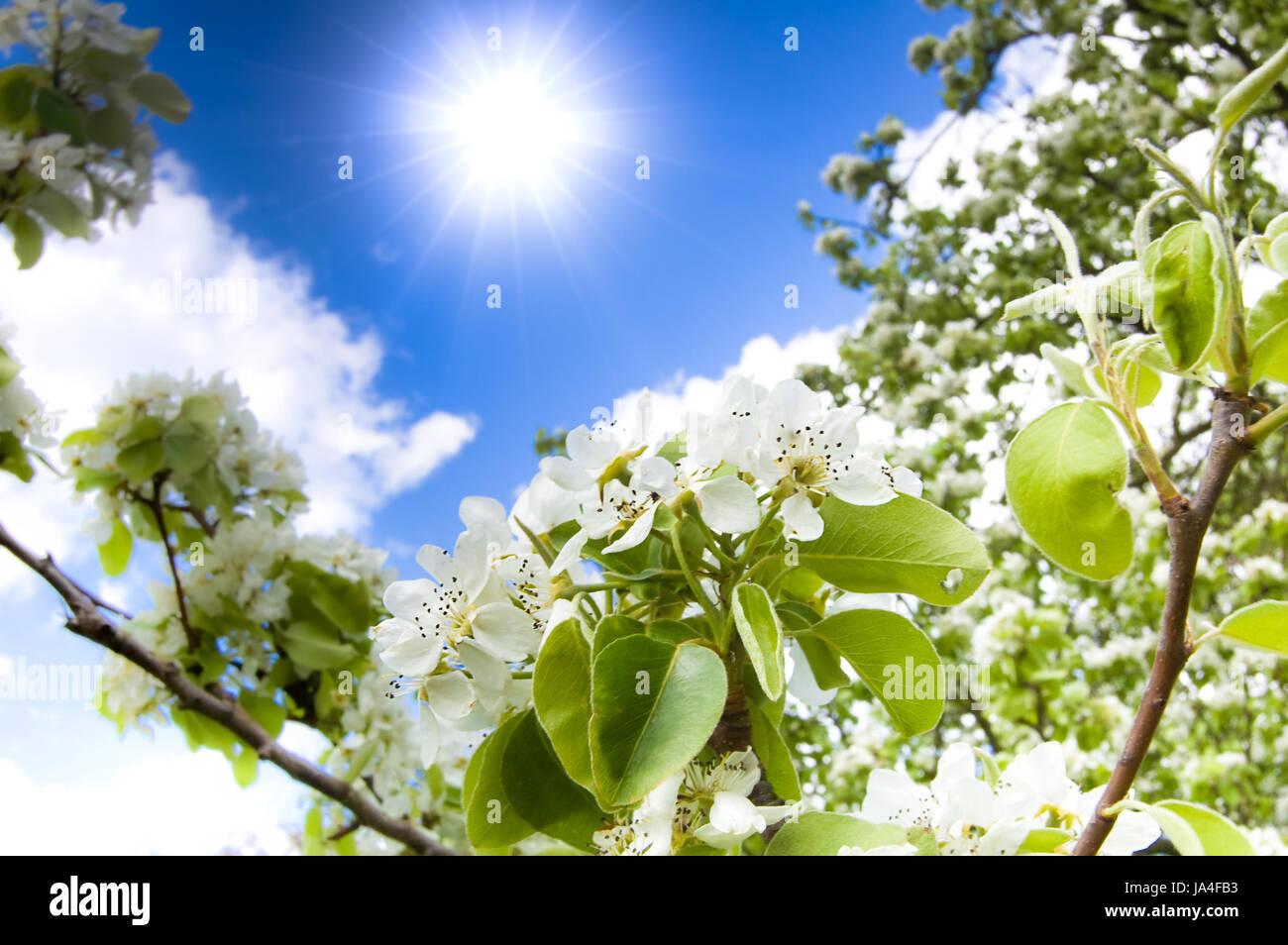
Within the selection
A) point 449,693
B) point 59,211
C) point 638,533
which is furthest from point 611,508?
point 59,211

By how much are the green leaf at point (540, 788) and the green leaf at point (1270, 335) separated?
0.44 m

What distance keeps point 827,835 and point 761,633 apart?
0.13m

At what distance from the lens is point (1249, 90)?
48 centimetres

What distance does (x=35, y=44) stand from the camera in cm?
143

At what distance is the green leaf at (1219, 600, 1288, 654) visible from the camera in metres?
0.48

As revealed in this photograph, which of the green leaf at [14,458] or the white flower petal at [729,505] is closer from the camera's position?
the white flower petal at [729,505]

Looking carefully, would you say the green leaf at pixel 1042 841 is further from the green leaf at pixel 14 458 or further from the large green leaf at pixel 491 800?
the green leaf at pixel 14 458

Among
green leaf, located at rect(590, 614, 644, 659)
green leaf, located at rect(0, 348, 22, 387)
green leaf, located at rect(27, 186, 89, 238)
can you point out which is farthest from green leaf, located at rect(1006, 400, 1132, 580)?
green leaf, located at rect(27, 186, 89, 238)

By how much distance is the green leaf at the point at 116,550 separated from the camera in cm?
154

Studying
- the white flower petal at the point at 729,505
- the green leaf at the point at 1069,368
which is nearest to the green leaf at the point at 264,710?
the white flower petal at the point at 729,505

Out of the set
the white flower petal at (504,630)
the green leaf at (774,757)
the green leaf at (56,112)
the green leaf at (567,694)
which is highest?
the green leaf at (56,112)
